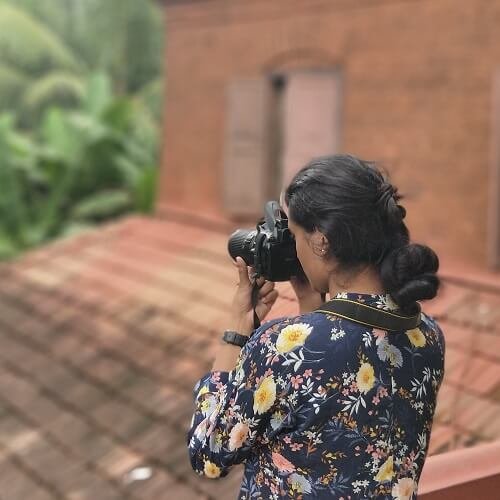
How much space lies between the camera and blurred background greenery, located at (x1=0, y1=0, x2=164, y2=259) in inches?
412

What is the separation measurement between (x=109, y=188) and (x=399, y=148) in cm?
648

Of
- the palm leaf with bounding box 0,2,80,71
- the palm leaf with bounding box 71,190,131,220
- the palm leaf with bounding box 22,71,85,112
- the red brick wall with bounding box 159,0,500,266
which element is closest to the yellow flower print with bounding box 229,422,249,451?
the red brick wall with bounding box 159,0,500,266

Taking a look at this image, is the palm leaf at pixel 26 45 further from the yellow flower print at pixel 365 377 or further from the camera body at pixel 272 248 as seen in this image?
the yellow flower print at pixel 365 377

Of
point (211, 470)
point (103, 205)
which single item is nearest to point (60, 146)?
point (103, 205)

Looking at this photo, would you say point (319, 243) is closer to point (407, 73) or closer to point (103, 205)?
point (407, 73)

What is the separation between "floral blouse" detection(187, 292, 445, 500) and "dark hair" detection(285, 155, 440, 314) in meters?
0.06

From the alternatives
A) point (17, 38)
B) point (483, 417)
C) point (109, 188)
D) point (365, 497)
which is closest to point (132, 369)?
point (483, 417)

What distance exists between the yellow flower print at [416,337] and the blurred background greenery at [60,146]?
9.12 meters

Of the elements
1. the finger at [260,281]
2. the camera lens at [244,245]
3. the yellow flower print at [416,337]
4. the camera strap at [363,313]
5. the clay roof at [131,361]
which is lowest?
the clay roof at [131,361]

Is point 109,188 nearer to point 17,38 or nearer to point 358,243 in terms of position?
point 17,38

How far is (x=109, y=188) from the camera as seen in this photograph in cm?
1130

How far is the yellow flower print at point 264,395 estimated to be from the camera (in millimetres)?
1211

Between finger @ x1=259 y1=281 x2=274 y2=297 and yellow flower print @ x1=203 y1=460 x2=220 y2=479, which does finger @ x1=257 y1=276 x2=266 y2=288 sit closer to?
finger @ x1=259 y1=281 x2=274 y2=297

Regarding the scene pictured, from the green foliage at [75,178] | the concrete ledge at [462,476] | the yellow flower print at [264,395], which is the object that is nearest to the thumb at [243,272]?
the yellow flower print at [264,395]
